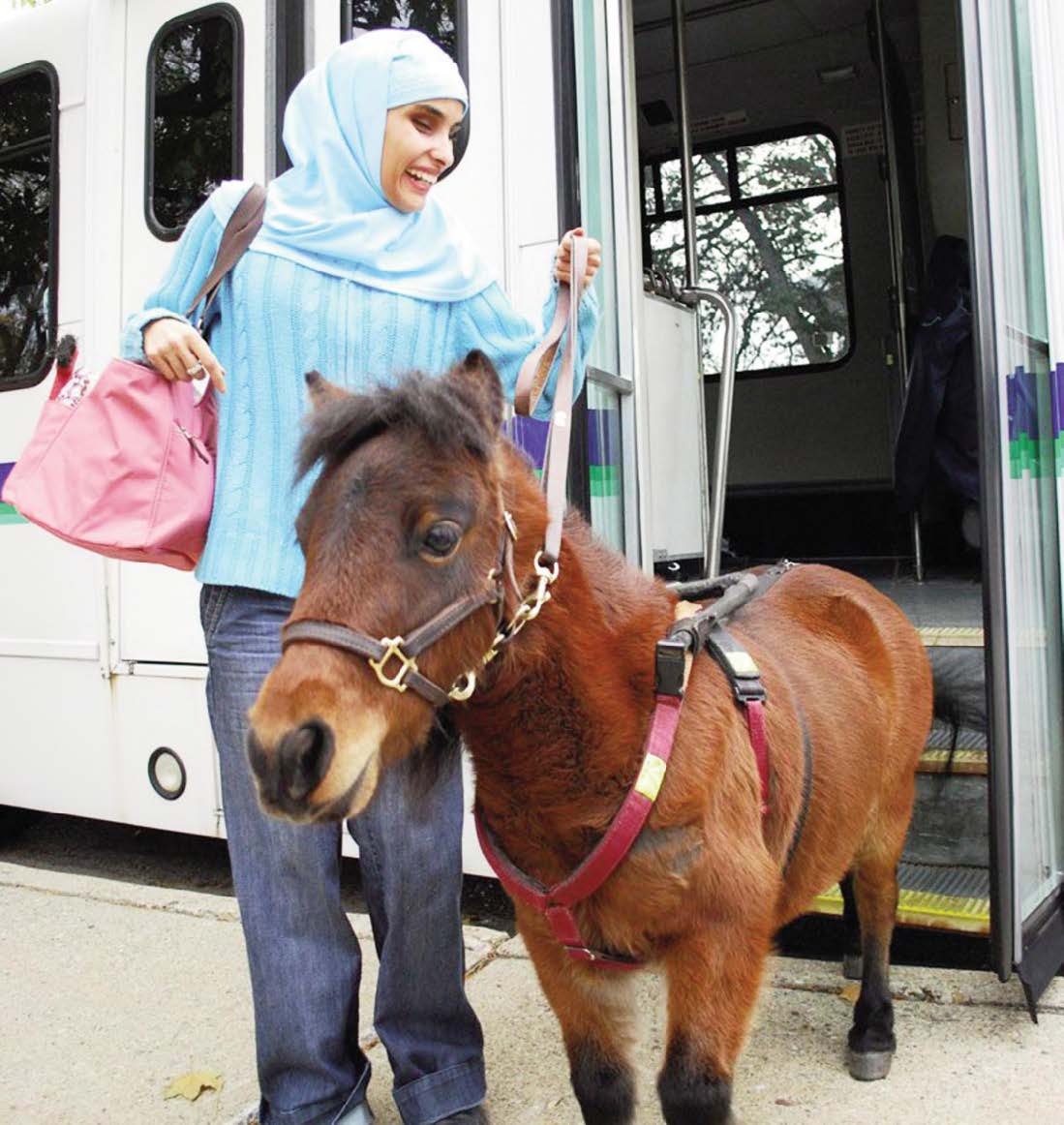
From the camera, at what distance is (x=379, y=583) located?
150 centimetres

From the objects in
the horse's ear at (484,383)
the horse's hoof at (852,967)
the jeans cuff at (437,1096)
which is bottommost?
the horse's hoof at (852,967)

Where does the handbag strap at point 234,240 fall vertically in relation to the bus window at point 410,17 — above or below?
below

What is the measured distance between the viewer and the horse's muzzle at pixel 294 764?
138cm

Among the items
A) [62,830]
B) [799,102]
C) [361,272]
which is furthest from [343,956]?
[799,102]

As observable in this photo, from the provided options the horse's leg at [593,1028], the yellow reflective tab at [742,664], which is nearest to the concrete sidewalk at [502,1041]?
the horse's leg at [593,1028]

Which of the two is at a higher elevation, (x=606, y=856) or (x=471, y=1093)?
(x=606, y=856)

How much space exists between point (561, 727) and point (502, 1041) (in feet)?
4.95

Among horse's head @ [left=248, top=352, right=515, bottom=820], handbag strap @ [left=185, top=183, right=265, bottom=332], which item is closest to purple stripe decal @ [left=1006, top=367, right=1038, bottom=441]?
horse's head @ [left=248, top=352, right=515, bottom=820]

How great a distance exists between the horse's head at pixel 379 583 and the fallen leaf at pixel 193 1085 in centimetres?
159

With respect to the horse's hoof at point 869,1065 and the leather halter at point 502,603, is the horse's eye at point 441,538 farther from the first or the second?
the horse's hoof at point 869,1065

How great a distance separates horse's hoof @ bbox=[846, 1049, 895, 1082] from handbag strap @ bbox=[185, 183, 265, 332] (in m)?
2.21

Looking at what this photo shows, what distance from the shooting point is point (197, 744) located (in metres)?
4.05

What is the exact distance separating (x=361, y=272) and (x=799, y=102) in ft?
16.8

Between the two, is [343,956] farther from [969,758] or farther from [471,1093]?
[969,758]
